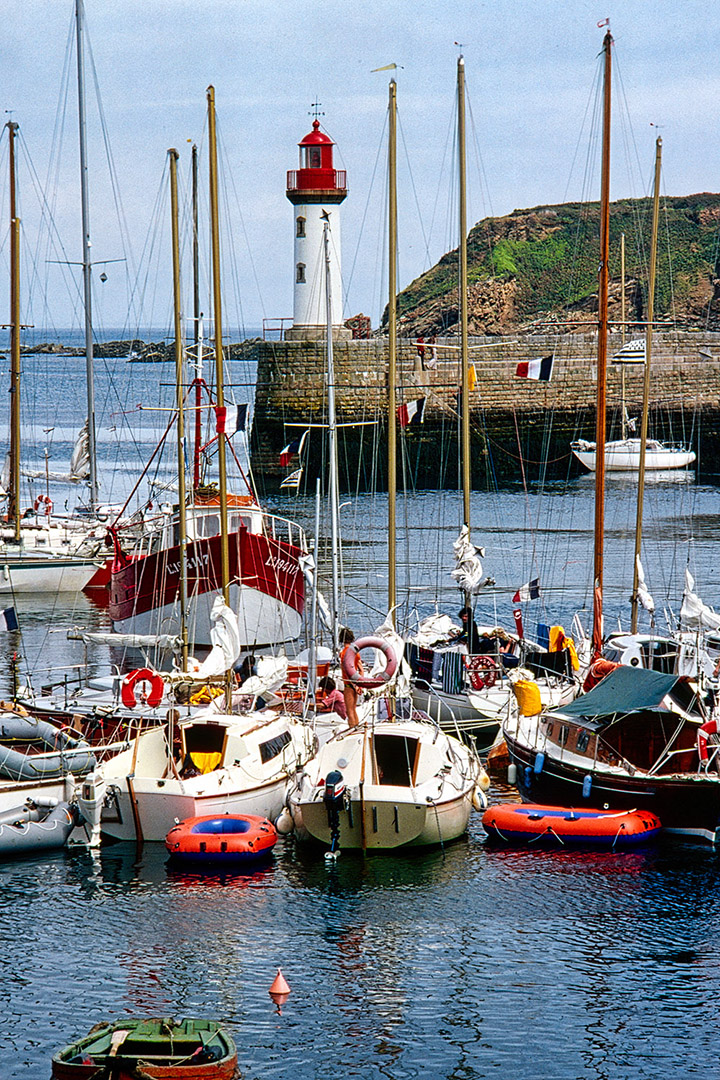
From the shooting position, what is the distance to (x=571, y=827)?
74.7 feet

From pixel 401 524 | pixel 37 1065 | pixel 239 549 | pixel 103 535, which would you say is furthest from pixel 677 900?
pixel 401 524

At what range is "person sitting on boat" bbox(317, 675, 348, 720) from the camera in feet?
86.0

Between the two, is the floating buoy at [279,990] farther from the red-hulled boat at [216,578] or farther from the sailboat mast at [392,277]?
the red-hulled boat at [216,578]

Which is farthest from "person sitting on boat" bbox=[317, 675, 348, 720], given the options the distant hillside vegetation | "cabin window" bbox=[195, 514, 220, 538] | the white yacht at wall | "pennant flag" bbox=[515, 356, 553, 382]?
the distant hillside vegetation

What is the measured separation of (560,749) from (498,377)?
48961 mm

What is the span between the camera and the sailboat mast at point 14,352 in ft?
155

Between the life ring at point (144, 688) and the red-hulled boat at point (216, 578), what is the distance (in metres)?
9.01

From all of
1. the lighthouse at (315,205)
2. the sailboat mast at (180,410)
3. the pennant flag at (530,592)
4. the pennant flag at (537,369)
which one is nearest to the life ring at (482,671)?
the pennant flag at (530,592)

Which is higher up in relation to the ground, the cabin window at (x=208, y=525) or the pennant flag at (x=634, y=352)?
the pennant flag at (x=634, y=352)

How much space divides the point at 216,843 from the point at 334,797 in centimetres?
195

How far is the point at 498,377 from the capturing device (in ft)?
236

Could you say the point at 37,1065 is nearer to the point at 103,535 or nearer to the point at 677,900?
the point at 677,900

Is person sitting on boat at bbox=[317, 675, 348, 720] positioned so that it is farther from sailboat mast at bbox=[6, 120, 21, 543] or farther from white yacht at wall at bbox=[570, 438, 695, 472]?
white yacht at wall at bbox=[570, 438, 695, 472]

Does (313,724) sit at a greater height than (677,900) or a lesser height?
greater
